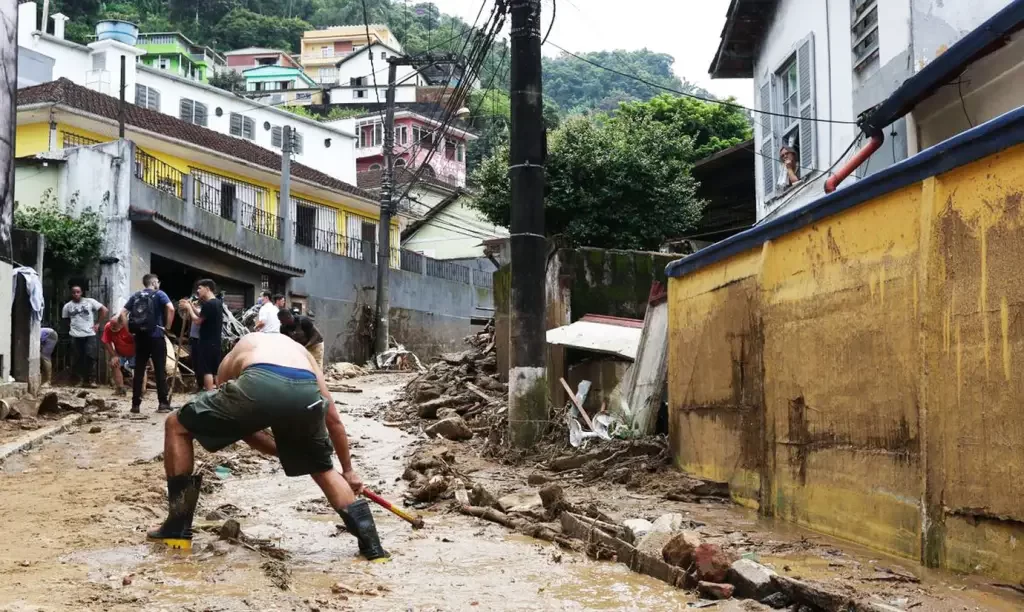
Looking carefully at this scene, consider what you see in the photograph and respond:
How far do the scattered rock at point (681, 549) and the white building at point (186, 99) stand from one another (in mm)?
34729

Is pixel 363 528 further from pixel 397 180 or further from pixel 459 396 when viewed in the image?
pixel 397 180

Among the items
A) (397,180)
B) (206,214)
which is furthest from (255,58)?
(206,214)

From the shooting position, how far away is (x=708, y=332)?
311 inches

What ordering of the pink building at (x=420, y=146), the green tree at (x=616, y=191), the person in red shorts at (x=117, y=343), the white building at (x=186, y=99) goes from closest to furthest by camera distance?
the person in red shorts at (x=117, y=343) → the green tree at (x=616, y=191) → the white building at (x=186, y=99) → the pink building at (x=420, y=146)

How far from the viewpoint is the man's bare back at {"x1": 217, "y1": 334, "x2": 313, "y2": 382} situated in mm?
5312

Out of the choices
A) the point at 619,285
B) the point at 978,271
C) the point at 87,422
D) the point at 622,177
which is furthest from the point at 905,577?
the point at 622,177

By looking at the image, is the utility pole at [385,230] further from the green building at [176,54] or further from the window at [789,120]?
the green building at [176,54]

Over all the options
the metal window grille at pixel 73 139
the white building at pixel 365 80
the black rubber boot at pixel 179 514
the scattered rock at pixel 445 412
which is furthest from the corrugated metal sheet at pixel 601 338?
the white building at pixel 365 80

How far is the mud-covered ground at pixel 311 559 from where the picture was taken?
167 inches

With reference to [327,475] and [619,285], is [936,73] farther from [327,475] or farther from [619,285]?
[327,475]

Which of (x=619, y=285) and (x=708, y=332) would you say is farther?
(x=619, y=285)

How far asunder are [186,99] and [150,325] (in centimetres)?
3398

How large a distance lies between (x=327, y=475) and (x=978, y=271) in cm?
340

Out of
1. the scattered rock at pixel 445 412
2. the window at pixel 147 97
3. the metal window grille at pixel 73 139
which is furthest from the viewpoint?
the window at pixel 147 97
